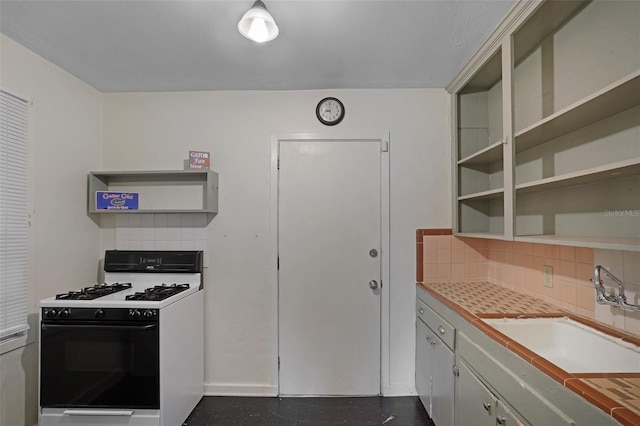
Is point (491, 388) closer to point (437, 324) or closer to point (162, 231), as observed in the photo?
point (437, 324)

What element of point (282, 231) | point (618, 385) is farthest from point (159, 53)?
point (618, 385)

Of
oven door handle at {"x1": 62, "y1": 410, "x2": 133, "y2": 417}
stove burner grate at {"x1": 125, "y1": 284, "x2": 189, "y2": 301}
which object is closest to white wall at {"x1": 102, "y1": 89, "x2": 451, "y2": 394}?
stove burner grate at {"x1": 125, "y1": 284, "x2": 189, "y2": 301}

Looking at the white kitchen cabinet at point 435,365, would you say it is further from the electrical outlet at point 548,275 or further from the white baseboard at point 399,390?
the electrical outlet at point 548,275

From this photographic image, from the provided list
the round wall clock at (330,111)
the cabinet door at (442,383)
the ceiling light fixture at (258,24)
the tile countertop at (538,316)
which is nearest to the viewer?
the tile countertop at (538,316)

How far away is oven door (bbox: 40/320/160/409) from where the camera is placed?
5.75 feet

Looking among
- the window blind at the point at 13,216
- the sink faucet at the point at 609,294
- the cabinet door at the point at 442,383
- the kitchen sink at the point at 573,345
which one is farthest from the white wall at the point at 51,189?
the sink faucet at the point at 609,294

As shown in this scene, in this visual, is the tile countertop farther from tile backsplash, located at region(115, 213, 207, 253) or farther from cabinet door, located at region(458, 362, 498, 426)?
tile backsplash, located at region(115, 213, 207, 253)

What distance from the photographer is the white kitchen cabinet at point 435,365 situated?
1686mm

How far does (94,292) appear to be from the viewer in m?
2.00

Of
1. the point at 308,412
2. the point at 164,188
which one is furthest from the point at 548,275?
the point at 164,188

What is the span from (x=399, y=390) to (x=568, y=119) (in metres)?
2.11

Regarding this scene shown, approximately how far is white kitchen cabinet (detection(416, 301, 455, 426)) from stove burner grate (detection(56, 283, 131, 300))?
220 centimetres

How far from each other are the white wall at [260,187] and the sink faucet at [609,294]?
112 centimetres

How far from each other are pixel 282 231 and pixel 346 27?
1.45 m
